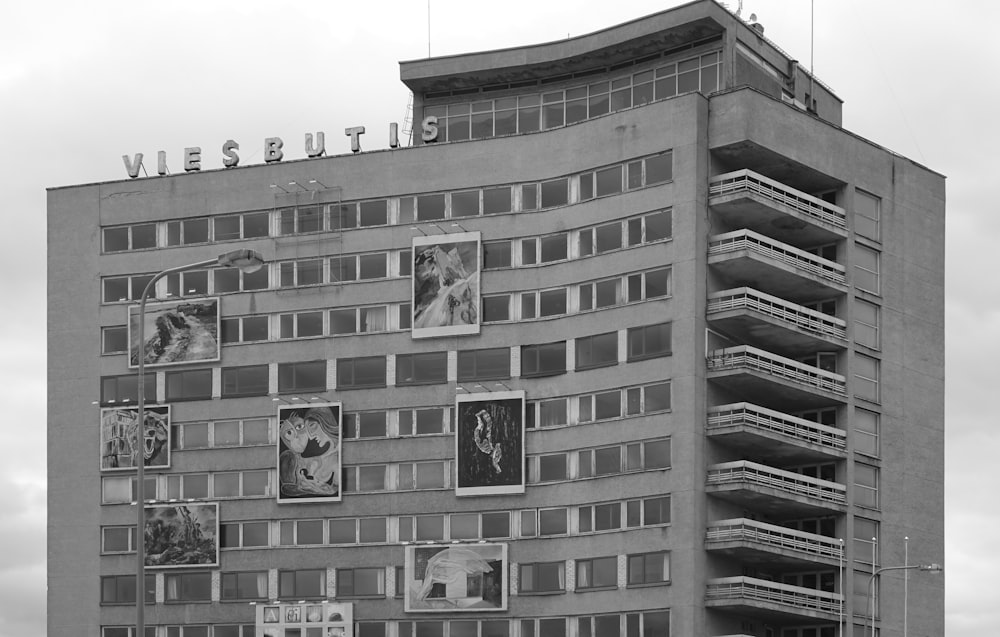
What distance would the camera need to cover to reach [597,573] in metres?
98.2

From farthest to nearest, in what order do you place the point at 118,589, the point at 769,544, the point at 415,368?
the point at 118,589, the point at 415,368, the point at 769,544

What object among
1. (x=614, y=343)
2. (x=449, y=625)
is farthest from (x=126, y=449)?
(x=614, y=343)

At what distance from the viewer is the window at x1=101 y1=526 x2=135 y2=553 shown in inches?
4353

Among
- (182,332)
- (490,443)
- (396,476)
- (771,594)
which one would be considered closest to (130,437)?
(182,332)

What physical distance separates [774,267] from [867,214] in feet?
33.3

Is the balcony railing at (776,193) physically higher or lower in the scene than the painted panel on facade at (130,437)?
higher

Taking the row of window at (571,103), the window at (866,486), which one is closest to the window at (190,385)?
the row of window at (571,103)

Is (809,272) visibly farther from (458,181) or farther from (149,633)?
(149,633)

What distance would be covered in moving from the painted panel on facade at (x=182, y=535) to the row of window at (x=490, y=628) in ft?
13.2

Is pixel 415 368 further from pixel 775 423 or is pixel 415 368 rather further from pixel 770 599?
pixel 770 599

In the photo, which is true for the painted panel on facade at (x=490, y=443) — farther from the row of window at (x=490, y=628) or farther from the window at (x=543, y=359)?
the row of window at (x=490, y=628)

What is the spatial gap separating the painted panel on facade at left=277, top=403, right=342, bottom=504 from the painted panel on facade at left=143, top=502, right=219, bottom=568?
5.01m

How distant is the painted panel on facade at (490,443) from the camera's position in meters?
102

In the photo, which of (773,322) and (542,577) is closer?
(773,322)
